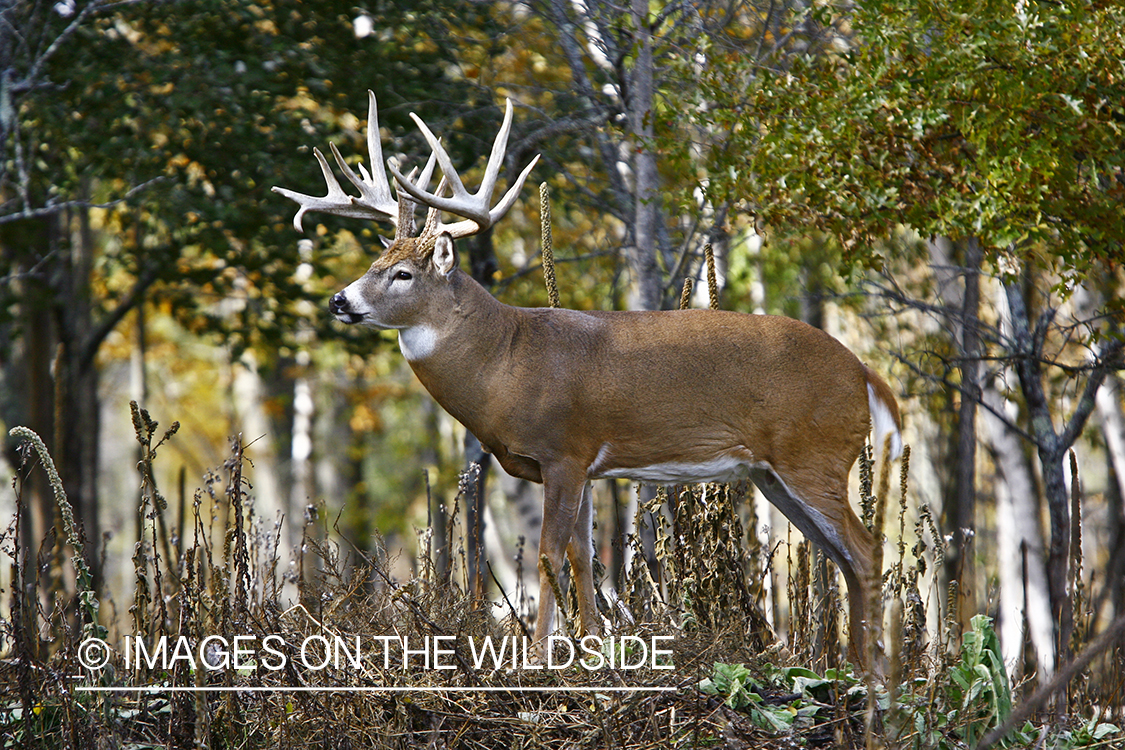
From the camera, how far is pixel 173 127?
868 cm

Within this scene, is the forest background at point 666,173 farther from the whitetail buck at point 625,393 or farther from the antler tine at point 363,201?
the antler tine at point 363,201

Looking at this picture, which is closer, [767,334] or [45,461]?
[45,461]

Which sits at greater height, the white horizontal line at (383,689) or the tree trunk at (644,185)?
the tree trunk at (644,185)

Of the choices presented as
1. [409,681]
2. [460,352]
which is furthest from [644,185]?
[409,681]

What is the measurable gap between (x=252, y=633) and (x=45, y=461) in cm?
104

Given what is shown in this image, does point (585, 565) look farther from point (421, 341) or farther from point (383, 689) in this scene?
point (383, 689)

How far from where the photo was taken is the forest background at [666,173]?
186 inches

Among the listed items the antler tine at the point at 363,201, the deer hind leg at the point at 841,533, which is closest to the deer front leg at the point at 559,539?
the deer hind leg at the point at 841,533

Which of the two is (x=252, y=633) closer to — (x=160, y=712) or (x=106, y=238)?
(x=160, y=712)

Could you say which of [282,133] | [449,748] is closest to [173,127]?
[282,133]

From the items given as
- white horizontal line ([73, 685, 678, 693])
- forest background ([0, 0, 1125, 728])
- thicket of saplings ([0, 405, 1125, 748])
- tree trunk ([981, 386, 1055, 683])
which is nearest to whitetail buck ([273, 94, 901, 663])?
thicket of saplings ([0, 405, 1125, 748])

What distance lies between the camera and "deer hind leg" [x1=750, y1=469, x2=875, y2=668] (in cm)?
489

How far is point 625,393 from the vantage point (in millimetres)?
4859

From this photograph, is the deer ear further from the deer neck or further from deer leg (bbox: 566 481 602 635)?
deer leg (bbox: 566 481 602 635)
